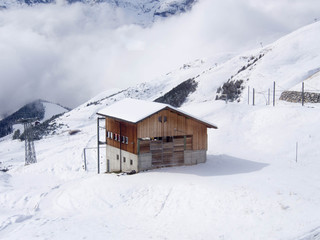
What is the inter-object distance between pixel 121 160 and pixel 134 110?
5533 millimetres

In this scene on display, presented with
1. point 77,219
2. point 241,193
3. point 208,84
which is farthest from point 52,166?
point 208,84

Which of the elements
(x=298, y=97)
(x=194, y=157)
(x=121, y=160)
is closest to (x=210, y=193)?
(x=194, y=157)

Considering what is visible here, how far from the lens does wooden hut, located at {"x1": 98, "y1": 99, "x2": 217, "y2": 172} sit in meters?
39.9

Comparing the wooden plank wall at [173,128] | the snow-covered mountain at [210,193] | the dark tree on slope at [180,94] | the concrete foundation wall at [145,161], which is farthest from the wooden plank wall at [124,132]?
the dark tree on slope at [180,94]

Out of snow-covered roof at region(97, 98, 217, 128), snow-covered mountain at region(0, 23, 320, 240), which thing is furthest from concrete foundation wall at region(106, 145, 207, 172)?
snow-covered roof at region(97, 98, 217, 128)

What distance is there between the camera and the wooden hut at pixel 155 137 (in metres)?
39.9

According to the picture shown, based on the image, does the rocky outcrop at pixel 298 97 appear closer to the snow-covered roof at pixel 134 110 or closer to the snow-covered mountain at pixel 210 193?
the snow-covered mountain at pixel 210 193

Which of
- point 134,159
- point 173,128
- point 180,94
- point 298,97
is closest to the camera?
point 134,159

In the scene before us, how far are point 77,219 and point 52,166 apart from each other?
106 ft

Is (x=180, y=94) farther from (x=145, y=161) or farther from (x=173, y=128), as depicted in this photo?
(x=145, y=161)

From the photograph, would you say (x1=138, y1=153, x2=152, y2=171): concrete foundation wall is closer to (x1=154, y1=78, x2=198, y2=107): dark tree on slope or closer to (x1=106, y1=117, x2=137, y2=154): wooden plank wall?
(x1=106, y1=117, x2=137, y2=154): wooden plank wall

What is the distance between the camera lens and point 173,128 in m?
41.2

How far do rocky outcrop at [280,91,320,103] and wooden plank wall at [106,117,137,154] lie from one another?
128 ft

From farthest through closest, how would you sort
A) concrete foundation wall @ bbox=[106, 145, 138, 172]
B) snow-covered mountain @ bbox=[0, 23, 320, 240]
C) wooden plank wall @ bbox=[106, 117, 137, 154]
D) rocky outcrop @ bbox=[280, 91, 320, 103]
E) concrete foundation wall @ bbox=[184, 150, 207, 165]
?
rocky outcrop @ bbox=[280, 91, 320, 103] < concrete foundation wall @ bbox=[184, 150, 207, 165] < concrete foundation wall @ bbox=[106, 145, 138, 172] < wooden plank wall @ bbox=[106, 117, 137, 154] < snow-covered mountain @ bbox=[0, 23, 320, 240]
